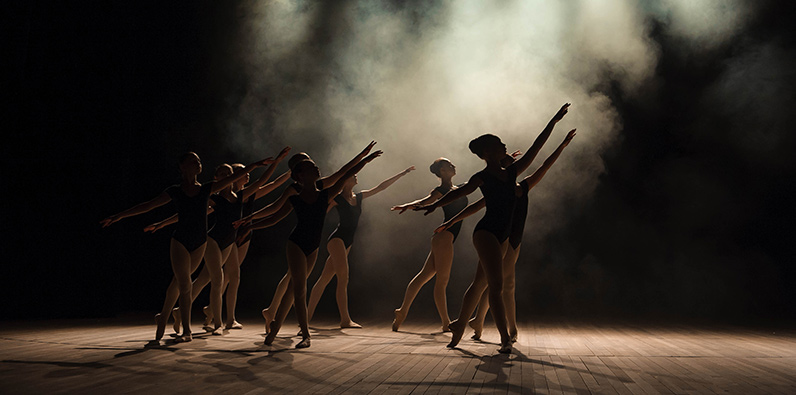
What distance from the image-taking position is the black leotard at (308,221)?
156 inches

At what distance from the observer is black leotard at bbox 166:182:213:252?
167 inches

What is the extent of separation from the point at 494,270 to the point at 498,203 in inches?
15.5

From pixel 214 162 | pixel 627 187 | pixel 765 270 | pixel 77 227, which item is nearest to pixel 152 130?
pixel 214 162

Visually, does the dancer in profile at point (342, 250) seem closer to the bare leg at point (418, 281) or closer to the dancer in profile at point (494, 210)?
the bare leg at point (418, 281)

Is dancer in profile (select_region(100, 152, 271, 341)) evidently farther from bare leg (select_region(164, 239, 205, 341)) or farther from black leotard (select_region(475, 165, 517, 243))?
black leotard (select_region(475, 165, 517, 243))

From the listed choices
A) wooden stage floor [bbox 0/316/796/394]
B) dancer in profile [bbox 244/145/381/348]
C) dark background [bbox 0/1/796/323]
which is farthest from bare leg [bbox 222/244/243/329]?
dark background [bbox 0/1/796/323]

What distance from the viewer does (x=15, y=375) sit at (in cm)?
290

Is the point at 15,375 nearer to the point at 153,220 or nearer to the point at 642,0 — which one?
the point at 153,220

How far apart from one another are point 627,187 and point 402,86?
10.6 ft

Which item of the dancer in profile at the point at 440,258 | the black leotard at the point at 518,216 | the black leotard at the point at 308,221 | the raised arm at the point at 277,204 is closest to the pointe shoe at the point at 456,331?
the black leotard at the point at 518,216

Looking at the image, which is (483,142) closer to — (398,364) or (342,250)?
(398,364)

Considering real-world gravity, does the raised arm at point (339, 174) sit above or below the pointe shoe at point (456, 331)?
above

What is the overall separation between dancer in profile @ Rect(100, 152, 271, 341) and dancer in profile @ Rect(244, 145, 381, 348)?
1.48 feet

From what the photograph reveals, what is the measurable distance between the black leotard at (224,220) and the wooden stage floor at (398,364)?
2.55 ft
